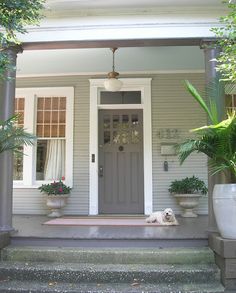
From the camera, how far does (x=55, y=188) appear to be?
685cm

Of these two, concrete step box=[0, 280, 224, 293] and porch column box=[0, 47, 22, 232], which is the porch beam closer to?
porch column box=[0, 47, 22, 232]

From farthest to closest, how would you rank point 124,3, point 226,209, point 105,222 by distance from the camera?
point 105,222 → point 124,3 → point 226,209

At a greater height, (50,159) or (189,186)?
(50,159)

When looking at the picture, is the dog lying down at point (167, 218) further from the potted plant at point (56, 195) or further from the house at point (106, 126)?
the potted plant at point (56, 195)

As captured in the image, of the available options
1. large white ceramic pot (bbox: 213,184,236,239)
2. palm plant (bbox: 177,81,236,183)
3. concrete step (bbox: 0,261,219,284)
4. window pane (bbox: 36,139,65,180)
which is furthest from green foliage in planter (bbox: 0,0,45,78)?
window pane (bbox: 36,139,65,180)

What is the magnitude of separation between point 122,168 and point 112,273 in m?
3.33

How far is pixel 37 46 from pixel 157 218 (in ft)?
10.2

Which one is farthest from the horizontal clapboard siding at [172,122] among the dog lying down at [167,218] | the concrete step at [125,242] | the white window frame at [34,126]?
the concrete step at [125,242]

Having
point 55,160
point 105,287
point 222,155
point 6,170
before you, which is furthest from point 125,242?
point 55,160

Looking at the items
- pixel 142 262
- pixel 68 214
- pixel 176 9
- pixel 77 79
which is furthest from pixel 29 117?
pixel 142 262

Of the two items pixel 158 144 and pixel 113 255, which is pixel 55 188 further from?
pixel 113 255

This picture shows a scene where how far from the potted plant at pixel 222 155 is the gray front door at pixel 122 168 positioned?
123 inches

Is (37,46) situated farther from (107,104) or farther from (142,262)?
(142,262)

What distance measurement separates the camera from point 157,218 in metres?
5.76
